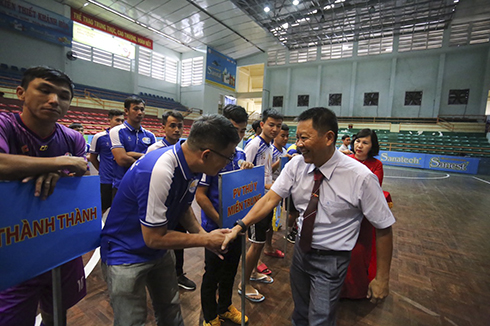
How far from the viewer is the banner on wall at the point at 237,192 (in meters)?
1.56

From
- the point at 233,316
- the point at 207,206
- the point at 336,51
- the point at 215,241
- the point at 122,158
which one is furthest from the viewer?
the point at 336,51

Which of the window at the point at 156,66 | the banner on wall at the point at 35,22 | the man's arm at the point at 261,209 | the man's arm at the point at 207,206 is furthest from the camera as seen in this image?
Answer: the window at the point at 156,66

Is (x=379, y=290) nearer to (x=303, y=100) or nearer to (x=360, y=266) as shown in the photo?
(x=360, y=266)

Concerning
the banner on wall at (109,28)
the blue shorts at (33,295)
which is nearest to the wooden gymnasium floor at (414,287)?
the blue shorts at (33,295)

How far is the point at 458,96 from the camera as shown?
1659 cm

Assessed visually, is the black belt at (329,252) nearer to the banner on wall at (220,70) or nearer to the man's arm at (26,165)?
the man's arm at (26,165)

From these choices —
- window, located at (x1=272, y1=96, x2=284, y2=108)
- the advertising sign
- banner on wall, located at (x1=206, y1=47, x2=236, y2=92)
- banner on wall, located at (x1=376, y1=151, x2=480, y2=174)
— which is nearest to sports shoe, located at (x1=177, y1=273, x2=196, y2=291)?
banner on wall, located at (x1=376, y1=151, x2=480, y2=174)

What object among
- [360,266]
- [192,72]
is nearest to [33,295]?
[360,266]

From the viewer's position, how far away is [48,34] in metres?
13.3

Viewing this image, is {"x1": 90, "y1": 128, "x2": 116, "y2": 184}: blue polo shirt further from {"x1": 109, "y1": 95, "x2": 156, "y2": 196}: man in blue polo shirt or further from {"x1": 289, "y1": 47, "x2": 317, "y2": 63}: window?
{"x1": 289, "y1": 47, "x2": 317, "y2": 63}: window

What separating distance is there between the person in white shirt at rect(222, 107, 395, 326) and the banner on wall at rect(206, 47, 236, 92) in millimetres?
21264

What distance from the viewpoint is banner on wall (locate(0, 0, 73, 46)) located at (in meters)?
11.8

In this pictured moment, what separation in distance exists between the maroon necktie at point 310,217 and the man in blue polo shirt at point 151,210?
0.56 meters

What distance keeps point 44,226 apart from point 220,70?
910 inches
